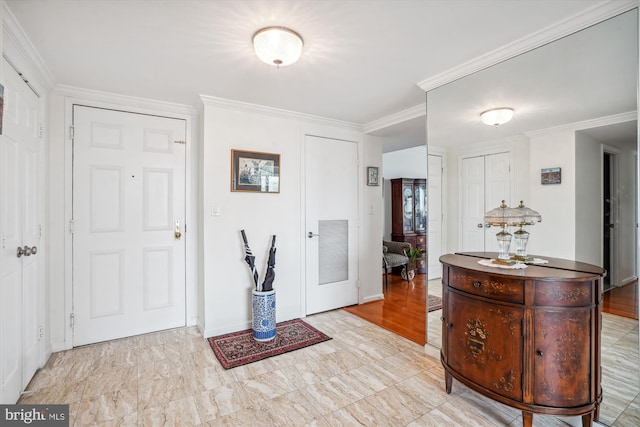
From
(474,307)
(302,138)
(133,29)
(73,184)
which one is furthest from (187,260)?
(474,307)

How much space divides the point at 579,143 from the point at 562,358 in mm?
1207

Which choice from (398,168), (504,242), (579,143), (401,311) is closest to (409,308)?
(401,311)

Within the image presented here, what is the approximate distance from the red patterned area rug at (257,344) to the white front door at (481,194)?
62.8 inches

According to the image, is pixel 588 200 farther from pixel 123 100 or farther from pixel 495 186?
pixel 123 100

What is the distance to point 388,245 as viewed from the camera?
5.36 metres

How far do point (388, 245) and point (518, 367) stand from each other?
12.3ft

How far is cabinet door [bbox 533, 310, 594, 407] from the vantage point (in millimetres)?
1525

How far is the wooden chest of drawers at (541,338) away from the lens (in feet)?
5.00

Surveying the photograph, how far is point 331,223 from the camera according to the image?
3678 millimetres

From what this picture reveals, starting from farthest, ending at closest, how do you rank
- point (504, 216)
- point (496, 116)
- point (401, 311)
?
1. point (401, 311)
2. point (496, 116)
3. point (504, 216)

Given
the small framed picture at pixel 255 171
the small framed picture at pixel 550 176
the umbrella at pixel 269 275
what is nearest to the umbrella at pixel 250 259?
the umbrella at pixel 269 275

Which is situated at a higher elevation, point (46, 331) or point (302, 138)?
point (302, 138)

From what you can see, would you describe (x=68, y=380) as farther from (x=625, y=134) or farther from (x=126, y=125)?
(x=625, y=134)

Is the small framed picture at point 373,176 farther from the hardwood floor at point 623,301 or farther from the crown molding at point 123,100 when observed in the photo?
the hardwood floor at point 623,301
